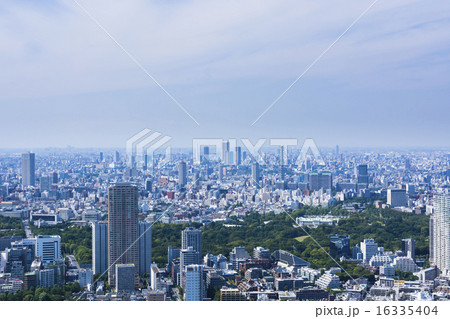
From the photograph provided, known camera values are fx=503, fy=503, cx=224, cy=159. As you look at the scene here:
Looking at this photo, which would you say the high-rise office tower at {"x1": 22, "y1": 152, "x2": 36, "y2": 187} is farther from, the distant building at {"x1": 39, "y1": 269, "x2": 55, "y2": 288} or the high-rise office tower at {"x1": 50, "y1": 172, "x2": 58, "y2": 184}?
the distant building at {"x1": 39, "y1": 269, "x2": 55, "y2": 288}

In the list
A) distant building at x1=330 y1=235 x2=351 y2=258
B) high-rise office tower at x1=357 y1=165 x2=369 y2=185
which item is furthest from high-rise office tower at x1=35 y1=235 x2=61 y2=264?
high-rise office tower at x1=357 y1=165 x2=369 y2=185

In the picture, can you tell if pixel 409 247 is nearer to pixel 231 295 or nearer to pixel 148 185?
pixel 231 295

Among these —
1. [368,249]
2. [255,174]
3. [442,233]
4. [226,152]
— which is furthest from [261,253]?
[442,233]

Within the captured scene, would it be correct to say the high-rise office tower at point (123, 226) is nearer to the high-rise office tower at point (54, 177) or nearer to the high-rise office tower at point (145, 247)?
the high-rise office tower at point (145, 247)

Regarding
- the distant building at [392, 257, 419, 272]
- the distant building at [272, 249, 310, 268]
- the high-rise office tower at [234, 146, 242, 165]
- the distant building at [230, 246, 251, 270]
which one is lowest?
the distant building at [392, 257, 419, 272]
